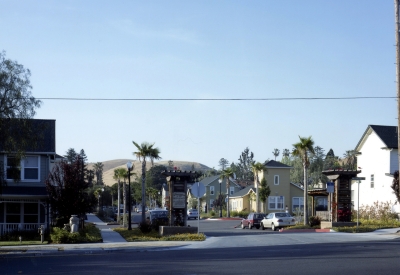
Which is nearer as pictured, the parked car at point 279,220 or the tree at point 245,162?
the parked car at point 279,220

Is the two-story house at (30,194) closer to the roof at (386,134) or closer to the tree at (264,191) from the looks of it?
the roof at (386,134)

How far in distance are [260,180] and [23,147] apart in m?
51.6

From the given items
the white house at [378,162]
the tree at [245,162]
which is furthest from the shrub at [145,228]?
the tree at [245,162]

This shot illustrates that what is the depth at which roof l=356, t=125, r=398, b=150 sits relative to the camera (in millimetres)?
48688

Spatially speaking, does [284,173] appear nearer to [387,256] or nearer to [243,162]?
[387,256]

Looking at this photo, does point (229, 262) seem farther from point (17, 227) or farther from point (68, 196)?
point (17, 227)

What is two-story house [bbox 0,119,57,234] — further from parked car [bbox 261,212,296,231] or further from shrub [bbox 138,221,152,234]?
parked car [bbox 261,212,296,231]

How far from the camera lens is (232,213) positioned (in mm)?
77500

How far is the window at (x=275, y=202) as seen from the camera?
243ft

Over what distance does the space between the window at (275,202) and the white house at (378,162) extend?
20788 millimetres

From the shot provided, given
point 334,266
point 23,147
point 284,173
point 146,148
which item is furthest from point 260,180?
point 334,266

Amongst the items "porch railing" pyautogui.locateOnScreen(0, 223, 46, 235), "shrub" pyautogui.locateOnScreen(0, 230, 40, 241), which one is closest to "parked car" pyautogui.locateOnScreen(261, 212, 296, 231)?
"porch railing" pyautogui.locateOnScreen(0, 223, 46, 235)

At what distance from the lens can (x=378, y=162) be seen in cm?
5034

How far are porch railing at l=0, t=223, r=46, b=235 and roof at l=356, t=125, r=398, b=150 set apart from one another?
2982cm
